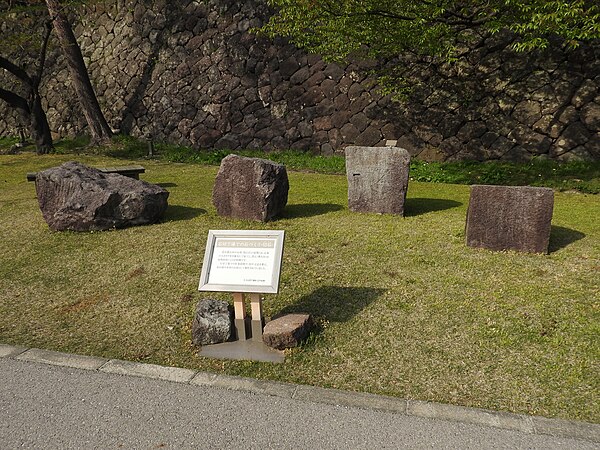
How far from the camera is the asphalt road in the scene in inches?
105

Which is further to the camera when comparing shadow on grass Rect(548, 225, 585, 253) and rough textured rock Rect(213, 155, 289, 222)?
rough textured rock Rect(213, 155, 289, 222)

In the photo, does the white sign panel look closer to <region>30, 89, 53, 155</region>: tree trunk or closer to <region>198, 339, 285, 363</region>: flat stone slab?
<region>198, 339, 285, 363</region>: flat stone slab

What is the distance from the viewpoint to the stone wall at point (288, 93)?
11289 mm

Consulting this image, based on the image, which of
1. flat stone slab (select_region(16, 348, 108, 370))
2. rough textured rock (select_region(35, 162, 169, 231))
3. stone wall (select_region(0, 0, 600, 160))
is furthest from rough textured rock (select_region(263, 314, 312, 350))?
stone wall (select_region(0, 0, 600, 160))

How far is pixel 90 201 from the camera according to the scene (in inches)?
267

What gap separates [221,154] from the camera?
1466 centimetres

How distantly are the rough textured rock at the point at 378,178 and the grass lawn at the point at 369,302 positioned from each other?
0.30 meters

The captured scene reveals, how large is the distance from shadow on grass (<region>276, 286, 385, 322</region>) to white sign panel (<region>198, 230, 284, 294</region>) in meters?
0.68

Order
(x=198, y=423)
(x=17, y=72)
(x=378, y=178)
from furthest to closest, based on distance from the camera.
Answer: (x=17, y=72) < (x=378, y=178) < (x=198, y=423)

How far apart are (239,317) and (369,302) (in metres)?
1.37

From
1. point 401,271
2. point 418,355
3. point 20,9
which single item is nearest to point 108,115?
point 20,9

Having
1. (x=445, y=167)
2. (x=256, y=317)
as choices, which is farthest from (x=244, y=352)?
(x=445, y=167)

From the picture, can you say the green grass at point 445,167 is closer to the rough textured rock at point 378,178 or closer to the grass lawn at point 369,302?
the grass lawn at point 369,302

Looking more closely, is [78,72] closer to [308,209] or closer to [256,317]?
[308,209]
